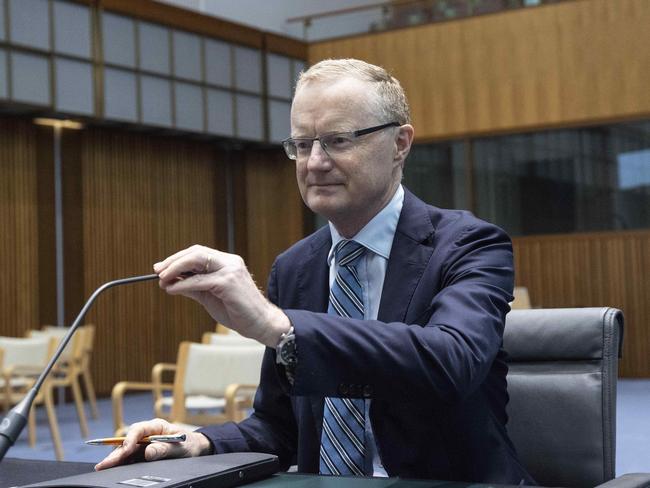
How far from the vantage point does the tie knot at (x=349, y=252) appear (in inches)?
80.4

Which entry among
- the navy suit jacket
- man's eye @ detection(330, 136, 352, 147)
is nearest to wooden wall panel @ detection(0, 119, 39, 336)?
the navy suit jacket

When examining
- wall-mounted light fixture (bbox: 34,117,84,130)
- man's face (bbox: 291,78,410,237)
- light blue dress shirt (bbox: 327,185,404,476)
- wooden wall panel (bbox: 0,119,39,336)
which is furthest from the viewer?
wall-mounted light fixture (bbox: 34,117,84,130)

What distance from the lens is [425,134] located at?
1307cm

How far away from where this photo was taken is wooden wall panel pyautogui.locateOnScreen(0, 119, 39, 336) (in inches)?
432

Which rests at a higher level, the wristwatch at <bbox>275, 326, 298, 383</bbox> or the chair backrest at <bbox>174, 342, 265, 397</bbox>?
the wristwatch at <bbox>275, 326, 298, 383</bbox>

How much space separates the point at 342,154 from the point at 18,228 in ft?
32.5

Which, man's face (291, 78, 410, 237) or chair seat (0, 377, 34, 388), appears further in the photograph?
chair seat (0, 377, 34, 388)

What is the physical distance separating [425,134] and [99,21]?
4.65 meters

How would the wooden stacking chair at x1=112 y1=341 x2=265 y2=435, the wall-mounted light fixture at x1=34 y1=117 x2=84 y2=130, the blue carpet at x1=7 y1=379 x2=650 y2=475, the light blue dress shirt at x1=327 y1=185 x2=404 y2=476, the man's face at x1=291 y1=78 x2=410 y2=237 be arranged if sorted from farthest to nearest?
the wall-mounted light fixture at x1=34 y1=117 x2=84 y2=130 → the blue carpet at x1=7 y1=379 x2=650 y2=475 → the wooden stacking chair at x1=112 y1=341 x2=265 y2=435 → the light blue dress shirt at x1=327 y1=185 x2=404 y2=476 → the man's face at x1=291 y1=78 x2=410 y2=237

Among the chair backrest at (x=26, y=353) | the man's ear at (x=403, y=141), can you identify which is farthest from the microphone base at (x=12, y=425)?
the chair backrest at (x=26, y=353)

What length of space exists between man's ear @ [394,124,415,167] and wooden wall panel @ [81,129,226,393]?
10.2 metres

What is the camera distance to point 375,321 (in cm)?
164

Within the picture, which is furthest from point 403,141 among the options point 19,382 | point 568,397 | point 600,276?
point 600,276

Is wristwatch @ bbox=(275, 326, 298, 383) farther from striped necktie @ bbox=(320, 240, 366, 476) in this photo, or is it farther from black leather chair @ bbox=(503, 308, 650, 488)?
black leather chair @ bbox=(503, 308, 650, 488)
